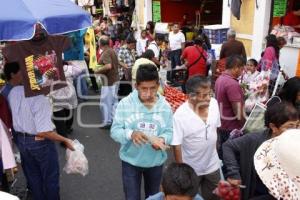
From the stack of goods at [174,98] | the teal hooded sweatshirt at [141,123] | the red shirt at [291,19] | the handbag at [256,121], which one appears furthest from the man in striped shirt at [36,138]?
the red shirt at [291,19]

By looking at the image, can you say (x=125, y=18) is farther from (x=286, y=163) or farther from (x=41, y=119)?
(x=286, y=163)

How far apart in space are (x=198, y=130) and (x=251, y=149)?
1.80 feet

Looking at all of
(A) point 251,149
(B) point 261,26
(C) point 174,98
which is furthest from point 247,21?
(A) point 251,149

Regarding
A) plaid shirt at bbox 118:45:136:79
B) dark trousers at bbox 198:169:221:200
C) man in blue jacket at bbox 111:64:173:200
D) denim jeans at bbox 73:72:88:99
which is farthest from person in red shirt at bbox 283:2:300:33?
man in blue jacket at bbox 111:64:173:200

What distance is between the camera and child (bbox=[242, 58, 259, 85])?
6.04 meters

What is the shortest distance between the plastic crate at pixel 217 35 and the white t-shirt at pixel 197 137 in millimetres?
6809

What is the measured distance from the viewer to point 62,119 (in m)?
6.31

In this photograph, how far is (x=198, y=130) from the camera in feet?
10.5

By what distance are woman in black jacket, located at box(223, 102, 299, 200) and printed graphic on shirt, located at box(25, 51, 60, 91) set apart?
6.30 ft

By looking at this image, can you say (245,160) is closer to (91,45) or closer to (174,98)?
(174,98)

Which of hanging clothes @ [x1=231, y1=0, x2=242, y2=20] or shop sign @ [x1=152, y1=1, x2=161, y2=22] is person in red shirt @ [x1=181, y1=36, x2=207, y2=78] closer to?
hanging clothes @ [x1=231, y1=0, x2=242, y2=20]

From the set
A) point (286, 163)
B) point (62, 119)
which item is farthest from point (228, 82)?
point (62, 119)

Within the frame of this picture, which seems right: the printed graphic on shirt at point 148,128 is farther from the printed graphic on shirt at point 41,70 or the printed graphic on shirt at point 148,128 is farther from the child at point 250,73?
the child at point 250,73

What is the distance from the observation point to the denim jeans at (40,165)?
3.64 metres
